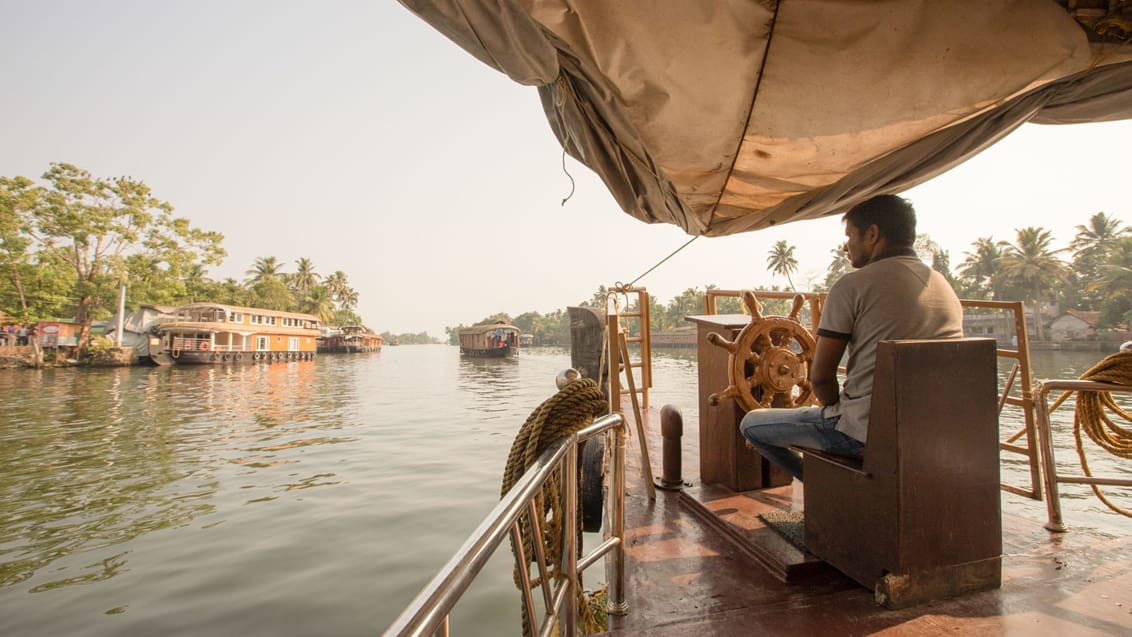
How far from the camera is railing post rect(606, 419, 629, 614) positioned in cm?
183

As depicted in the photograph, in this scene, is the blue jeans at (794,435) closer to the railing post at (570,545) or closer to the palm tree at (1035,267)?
the railing post at (570,545)

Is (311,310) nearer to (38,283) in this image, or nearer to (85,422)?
(38,283)

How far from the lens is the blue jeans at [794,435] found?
208 cm

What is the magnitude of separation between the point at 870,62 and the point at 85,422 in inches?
778

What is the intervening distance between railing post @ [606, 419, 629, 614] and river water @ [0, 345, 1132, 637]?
2.52 meters

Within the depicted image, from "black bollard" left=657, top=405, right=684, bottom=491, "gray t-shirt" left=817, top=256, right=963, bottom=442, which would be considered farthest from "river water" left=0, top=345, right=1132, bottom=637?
"gray t-shirt" left=817, top=256, right=963, bottom=442

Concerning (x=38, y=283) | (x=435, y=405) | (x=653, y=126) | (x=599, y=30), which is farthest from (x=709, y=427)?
(x=38, y=283)

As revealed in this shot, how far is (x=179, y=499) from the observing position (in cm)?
764

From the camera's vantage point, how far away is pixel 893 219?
208 cm

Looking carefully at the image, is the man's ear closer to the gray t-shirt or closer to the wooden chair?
the gray t-shirt

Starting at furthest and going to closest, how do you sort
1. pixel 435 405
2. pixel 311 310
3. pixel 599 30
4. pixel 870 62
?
1. pixel 311 310
2. pixel 435 405
3. pixel 870 62
4. pixel 599 30

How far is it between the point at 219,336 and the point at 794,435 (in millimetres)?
41334

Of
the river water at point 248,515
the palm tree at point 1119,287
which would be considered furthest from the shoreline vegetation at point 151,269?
the river water at point 248,515

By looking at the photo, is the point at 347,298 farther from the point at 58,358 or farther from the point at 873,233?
the point at 873,233
